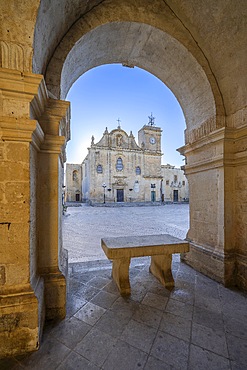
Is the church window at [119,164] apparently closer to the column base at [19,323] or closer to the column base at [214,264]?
the column base at [214,264]

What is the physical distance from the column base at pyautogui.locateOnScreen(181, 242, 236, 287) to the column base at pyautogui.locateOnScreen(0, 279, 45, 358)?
2.76 meters

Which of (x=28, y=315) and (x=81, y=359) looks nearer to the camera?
(x=81, y=359)

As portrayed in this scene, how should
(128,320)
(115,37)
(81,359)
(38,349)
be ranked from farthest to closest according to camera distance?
(115,37) < (128,320) < (38,349) < (81,359)

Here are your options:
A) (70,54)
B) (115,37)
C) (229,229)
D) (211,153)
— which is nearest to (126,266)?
(229,229)

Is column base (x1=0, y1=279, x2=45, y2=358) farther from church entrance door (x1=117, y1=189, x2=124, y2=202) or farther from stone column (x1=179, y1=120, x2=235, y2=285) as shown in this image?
church entrance door (x1=117, y1=189, x2=124, y2=202)

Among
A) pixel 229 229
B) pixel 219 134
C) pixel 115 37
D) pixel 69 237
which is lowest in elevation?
pixel 69 237

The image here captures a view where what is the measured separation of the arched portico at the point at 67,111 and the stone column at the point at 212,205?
2 centimetres

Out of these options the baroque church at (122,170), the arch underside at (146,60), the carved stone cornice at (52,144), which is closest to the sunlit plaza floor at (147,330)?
the carved stone cornice at (52,144)

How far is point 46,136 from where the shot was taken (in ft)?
7.43

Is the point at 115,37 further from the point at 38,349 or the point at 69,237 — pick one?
the point at 69,237

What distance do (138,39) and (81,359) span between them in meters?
4.40

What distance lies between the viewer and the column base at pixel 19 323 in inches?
66.9

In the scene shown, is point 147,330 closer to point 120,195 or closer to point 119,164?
point 120,195

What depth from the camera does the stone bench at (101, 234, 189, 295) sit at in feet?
8.67
